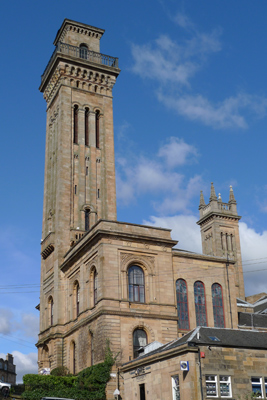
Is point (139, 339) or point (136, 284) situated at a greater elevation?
point (136, 284)

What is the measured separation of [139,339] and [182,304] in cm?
601

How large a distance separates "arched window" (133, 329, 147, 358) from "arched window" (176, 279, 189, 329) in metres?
4.13

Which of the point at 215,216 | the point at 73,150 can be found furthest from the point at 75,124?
the point at 215,216

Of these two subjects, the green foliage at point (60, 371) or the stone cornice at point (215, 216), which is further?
the stone cornice at point (215, 216)

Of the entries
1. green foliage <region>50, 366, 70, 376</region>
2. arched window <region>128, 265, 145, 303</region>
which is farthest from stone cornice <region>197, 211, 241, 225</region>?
green foliage <region>50, 366, 70, 376</region>

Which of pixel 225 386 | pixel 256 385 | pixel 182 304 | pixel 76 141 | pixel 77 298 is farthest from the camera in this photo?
pixel 76 141

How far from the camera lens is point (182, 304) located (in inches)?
1852

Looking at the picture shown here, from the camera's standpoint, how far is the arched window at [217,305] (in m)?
48.2

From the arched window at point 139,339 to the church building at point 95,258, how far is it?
8cm

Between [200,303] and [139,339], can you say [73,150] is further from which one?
[139,339]

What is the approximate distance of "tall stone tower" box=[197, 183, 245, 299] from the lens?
84.8m

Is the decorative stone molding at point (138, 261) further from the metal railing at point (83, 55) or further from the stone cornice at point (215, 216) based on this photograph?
the stone cornice at point (215, 216)

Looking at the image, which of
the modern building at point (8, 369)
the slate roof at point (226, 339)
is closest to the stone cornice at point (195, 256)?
the slate roof at point (226, 339)

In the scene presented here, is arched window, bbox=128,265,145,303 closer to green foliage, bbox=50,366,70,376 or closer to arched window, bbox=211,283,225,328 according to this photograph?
arched window, bbox=211,283,225,328
